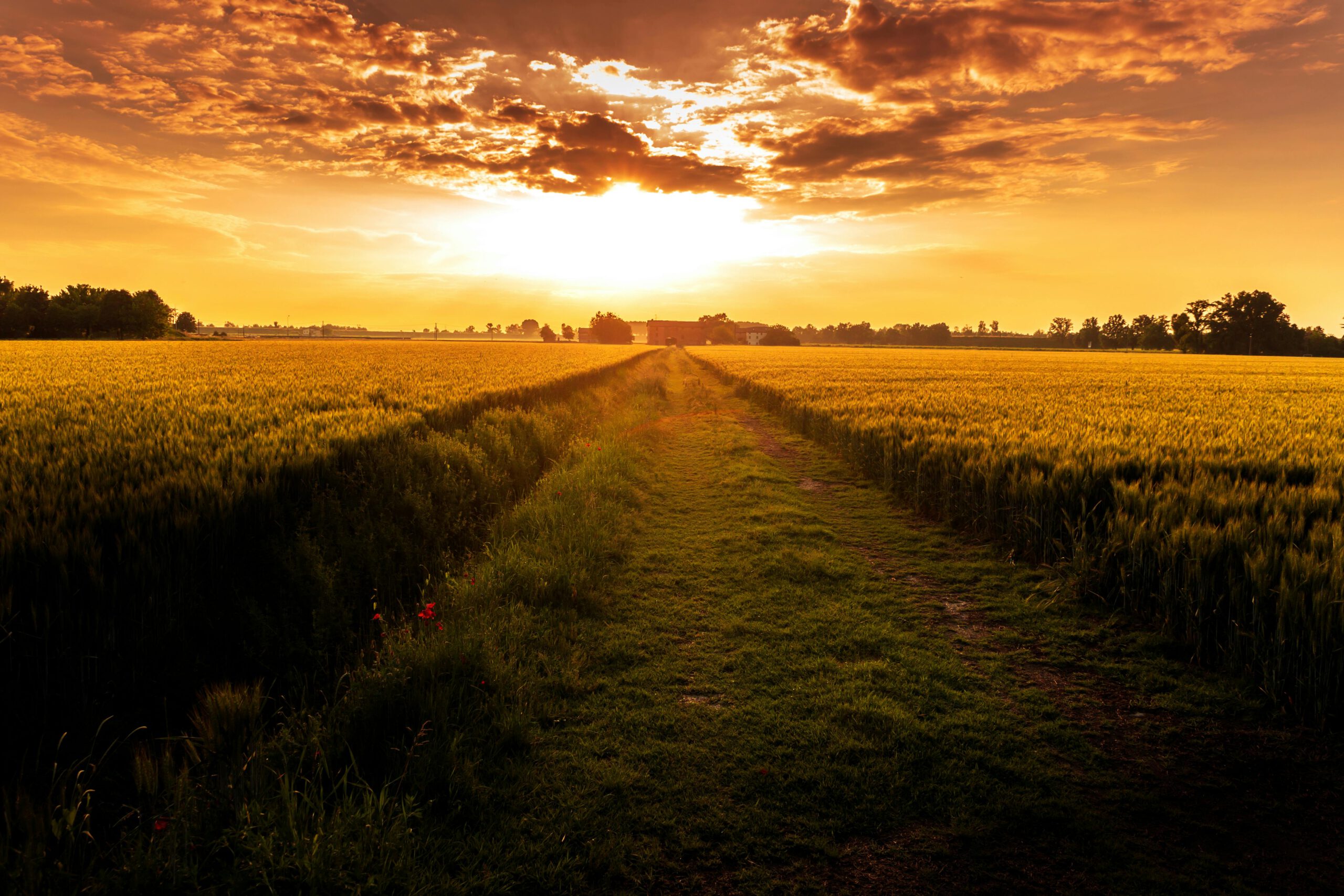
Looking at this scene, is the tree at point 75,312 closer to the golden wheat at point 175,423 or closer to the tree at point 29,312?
the tree at point 29,312

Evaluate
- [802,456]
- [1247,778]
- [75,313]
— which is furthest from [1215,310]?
[75,313]

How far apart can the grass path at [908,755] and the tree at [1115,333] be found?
18805cm

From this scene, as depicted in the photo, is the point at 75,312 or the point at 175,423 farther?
the point at 75,312

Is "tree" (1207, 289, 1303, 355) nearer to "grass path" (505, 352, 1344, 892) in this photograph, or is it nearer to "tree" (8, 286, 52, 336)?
"grass path" (505, 352, 1344, 892)

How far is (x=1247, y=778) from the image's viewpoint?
379 centimetres

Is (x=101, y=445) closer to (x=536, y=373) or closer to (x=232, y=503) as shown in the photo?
(x=232, y=503)

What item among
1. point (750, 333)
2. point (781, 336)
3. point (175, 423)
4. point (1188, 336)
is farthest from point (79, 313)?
point (1188, 336)

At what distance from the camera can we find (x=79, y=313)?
256 feet

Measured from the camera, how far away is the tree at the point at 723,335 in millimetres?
175250

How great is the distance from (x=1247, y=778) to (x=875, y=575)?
12.6 feet

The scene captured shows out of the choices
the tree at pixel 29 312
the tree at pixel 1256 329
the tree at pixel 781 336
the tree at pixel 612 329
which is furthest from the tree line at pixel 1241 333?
the tree at pixel 29 312

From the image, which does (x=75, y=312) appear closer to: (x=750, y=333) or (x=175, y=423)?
(x=175, y=423)

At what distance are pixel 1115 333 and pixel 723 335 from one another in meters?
103

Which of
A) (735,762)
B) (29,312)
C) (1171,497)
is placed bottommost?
(735,762)
